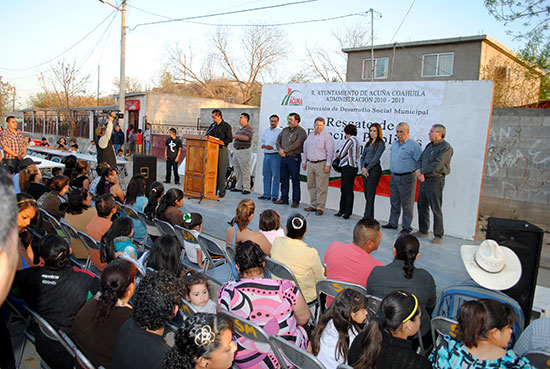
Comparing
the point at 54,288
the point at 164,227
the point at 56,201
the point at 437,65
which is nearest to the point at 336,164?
the point at 164,227

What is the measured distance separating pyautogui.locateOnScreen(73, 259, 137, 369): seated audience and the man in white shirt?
5.34 meters

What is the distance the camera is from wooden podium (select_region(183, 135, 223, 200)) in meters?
7.21

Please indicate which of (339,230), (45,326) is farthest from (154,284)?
(339,230)

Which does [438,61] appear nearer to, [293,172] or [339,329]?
[293,172]

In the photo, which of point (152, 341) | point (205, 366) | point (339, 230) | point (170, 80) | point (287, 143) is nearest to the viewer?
point (205, 366)

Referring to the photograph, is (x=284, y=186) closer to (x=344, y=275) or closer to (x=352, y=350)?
(x=344, y=275)

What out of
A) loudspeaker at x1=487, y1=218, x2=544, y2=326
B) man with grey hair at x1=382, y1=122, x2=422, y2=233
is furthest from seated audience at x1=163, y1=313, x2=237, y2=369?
man with grey hair at x1=382, y1=122, x2=422, y2=233

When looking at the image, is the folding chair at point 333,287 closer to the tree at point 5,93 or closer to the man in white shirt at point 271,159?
the man in white shirt at point 271,159

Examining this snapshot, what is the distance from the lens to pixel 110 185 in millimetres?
6145

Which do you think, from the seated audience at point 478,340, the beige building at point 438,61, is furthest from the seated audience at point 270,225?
the beige building at point 438,61

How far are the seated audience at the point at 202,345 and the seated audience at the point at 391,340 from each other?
2.23ft

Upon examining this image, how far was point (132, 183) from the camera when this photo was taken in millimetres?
5594

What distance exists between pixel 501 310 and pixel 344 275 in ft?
3.98

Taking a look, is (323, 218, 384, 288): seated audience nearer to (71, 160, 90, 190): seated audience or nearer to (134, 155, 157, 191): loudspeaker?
(71, 160, 90, 190): seated audience
